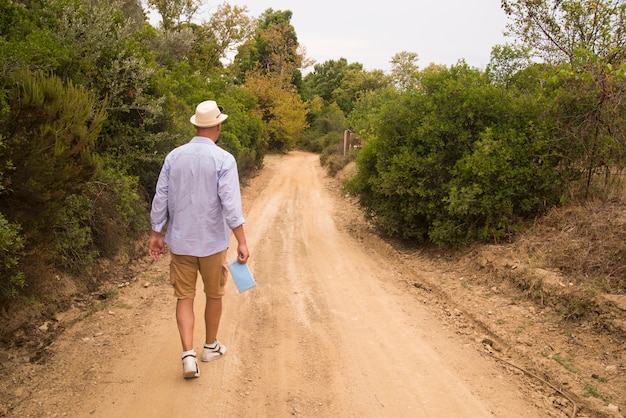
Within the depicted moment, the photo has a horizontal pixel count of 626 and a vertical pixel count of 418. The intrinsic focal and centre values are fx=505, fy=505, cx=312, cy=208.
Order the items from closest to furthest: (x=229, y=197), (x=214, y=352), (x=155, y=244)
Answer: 1. (x=229, y=197)
2. (x=155, y=244)
3. (x=214, y=352)

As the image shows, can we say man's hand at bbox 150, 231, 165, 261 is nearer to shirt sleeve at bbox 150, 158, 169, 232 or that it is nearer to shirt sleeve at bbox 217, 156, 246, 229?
shirt sleeve at bbox 150, 158, 169, 232

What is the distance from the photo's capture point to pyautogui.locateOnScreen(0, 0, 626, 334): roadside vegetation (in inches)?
174

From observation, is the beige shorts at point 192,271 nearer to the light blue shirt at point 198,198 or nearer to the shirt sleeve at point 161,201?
the light blue shirt at point 198,198

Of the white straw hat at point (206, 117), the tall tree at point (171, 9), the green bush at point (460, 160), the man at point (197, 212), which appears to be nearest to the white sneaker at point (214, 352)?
the man at point (197, 212)

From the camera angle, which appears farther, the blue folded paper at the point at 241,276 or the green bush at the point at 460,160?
the green bush at the point at 460,160

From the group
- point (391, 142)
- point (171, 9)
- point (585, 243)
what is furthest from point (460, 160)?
point (171, 9)

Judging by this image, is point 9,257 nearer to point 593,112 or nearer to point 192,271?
point 192,271

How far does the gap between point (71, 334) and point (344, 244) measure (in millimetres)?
5942

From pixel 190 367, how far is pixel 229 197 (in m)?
1.43

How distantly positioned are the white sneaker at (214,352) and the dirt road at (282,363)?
0.07 meters

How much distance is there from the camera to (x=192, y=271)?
169 inches

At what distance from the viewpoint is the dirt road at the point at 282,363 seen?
3891mm

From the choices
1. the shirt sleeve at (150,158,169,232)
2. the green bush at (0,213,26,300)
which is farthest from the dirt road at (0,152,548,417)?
the shirt sleeve at (150,158,169,232)

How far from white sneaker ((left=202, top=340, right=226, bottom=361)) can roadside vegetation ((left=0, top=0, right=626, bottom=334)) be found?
169cm
